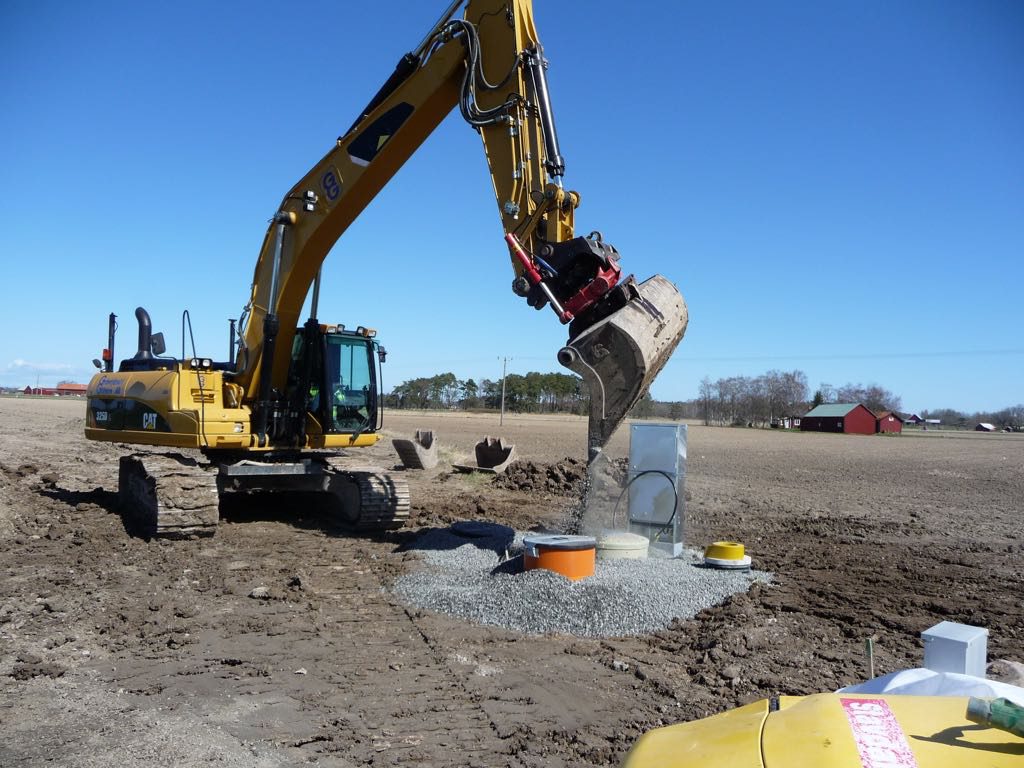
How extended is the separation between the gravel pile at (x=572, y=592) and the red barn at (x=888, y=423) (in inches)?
2726

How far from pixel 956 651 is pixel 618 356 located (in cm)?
501

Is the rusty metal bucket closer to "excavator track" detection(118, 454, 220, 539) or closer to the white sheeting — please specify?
"excavator track" detection(118, 454, 220, 539)

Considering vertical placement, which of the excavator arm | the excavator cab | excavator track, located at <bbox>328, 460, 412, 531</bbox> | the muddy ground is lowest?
the muddy ground

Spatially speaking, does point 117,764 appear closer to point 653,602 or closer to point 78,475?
point 653,602

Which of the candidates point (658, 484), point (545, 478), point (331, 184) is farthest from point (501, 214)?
point (545, 478)

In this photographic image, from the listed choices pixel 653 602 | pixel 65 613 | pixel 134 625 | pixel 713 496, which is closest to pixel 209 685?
pixel 134 625

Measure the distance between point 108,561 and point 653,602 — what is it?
5.92 metres

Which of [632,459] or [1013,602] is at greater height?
[632,459]

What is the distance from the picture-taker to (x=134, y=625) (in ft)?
22.1

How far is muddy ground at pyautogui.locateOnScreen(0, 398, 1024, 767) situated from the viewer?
4.64 metres

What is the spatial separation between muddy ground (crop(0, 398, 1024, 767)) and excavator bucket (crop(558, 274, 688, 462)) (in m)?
1.98

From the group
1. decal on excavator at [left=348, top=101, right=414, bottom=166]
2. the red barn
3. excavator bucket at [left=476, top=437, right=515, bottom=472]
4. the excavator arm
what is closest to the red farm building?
the red barn

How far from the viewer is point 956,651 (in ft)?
Result: 8.45

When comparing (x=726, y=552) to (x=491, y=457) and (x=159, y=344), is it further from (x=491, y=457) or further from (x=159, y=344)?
(x=491, y=457)
